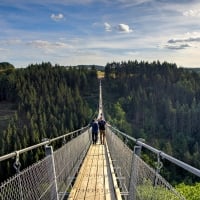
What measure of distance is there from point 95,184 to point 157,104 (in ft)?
349

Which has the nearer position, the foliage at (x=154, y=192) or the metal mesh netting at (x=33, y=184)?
the foliage at (x=154, y=192)

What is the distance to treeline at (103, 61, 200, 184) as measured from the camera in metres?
91.6

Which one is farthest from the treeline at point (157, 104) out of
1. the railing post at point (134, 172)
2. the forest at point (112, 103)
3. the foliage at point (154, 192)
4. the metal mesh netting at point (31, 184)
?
the foliage at point (154, 192)

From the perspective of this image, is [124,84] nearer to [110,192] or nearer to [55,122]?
[55,122]

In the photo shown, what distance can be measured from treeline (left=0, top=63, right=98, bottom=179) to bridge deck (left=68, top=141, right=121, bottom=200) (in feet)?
202

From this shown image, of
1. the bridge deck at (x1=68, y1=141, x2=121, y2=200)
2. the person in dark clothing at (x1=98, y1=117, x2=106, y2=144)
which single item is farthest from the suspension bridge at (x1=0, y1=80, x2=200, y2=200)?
the person in dark clothing at (x1=98, y1=117, x2=106, y2=144)

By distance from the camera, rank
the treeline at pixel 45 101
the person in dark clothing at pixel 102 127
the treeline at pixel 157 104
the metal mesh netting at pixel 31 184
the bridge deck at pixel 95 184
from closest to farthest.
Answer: the metal mesh netting at pixel 31 184, the bridge deck at pixel 95 184, the person in dark clothing at pixel 102 127, the treeline at pixel 45 101, the treeline at pixel 157 104

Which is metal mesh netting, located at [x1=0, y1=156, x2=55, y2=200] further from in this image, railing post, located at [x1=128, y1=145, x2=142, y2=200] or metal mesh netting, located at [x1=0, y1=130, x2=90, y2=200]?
railing post, located at [x1=128, y1=145, x2=142, y2=200]

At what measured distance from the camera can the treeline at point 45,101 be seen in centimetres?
8575

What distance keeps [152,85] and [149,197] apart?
124307mm

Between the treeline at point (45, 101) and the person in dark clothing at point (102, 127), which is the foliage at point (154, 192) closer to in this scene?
the person in dark clothing at point (102, 127)

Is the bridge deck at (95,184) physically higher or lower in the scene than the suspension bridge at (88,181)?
lower

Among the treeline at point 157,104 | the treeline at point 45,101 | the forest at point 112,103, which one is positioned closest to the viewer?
the treeline at point 45,101

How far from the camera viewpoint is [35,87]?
12088 centimetres
